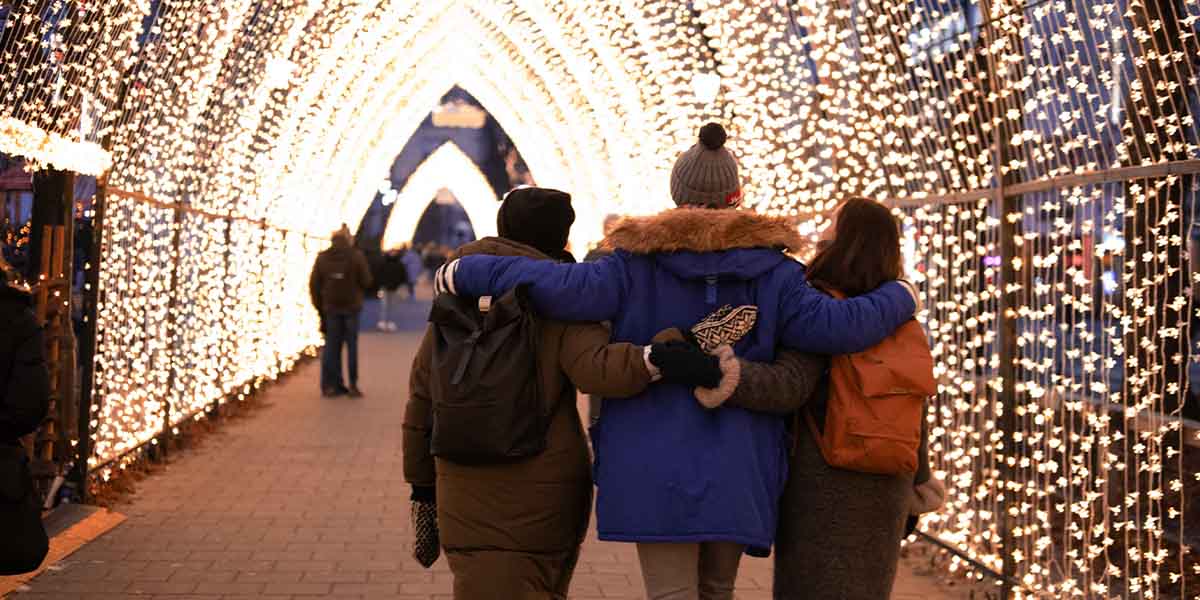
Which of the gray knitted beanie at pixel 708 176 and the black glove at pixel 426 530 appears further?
the black glove at pixel 426 530

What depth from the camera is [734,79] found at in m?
12.5

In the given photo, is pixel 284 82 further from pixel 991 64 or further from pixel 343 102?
pixel 991 64

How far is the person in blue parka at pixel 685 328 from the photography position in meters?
4.37

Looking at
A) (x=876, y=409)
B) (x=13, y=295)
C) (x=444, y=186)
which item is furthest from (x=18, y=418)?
(x=444, y=186)

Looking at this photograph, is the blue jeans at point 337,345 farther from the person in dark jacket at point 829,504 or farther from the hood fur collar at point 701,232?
the hood fur collar at point 701,232

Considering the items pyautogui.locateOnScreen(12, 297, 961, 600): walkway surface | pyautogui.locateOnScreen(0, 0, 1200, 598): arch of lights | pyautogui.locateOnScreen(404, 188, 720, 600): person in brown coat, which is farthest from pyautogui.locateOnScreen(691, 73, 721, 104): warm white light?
pyautogui.locateOnScreen(404, 188, 720, 600): person in brown coat

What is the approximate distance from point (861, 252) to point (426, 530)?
4.68ft

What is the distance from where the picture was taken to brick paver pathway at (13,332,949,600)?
23.3 feet

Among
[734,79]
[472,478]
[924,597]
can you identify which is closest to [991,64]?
[924,597]

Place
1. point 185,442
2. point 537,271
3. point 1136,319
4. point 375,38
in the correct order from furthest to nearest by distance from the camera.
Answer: point 375,38 < point 185,442 < point 1136,319 < point 537,271

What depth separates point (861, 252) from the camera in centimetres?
472

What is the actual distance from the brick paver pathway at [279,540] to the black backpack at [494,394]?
2630mm

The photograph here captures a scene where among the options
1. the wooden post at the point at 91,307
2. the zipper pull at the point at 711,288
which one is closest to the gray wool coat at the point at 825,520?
the zipper pull at the point at 711,288

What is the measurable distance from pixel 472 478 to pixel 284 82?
10.7m
